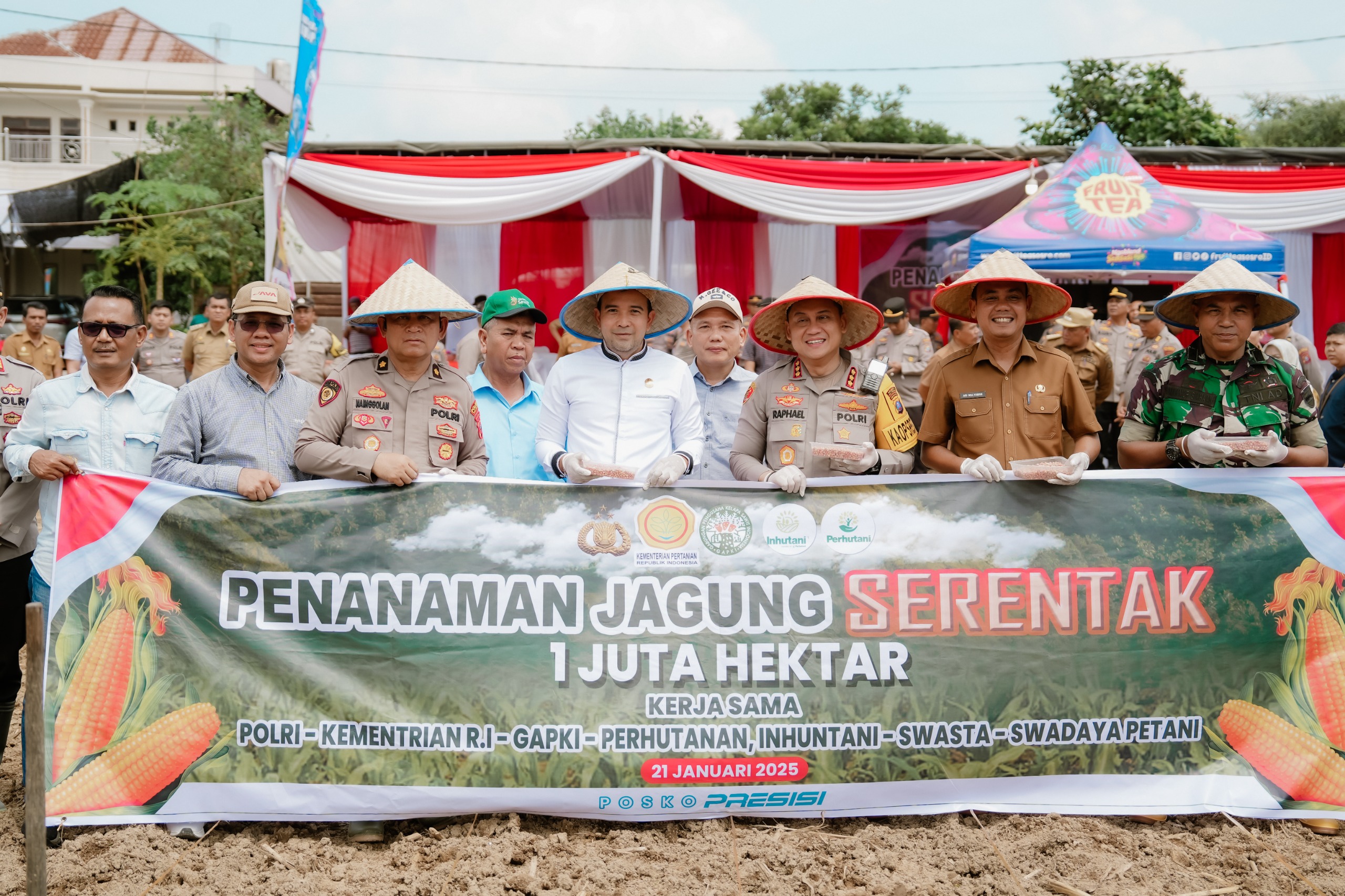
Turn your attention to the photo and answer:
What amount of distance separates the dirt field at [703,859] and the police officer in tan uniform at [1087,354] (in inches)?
192

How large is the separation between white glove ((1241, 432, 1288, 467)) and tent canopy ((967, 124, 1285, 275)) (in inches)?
181

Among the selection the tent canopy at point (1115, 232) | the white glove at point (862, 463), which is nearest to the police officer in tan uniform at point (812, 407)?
the white glove at point (862, 463)

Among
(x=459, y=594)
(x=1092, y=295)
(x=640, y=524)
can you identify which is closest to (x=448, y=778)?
(x=459, y=594)

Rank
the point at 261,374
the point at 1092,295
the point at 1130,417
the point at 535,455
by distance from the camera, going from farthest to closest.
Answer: the point at 1092,295
the point at 535,455
the point at 1130,417
the point at 261,374

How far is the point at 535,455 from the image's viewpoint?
4000 mm

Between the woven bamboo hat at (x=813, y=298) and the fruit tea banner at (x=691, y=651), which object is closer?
the fruit tea banner at (x=691, y=651)

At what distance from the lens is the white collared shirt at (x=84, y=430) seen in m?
3.30

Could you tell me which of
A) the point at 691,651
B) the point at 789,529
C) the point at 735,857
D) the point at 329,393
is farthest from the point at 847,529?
the point at 329,393

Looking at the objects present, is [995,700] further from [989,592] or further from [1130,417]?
[1130,417]

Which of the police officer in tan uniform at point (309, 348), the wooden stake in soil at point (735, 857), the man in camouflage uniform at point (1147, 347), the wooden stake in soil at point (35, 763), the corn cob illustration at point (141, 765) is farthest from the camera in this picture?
the police officer in tan uniform at point (309, 348)

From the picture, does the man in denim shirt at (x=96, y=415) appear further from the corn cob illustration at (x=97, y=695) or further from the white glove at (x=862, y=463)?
the white glove at (x=862, y=463)

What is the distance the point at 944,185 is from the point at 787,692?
720cm

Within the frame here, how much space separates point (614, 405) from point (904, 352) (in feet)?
19.5

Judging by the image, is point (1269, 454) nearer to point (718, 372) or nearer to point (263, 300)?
point (718, 372)
